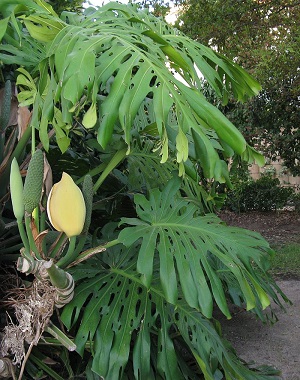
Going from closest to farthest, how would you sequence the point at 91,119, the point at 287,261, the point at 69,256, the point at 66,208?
the point at 91,119
the point at 66,208
the point at 69,256
the point at 287,261

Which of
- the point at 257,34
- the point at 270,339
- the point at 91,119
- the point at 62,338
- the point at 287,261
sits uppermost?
the point at 257,34

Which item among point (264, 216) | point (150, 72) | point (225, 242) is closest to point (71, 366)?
point (225, 242)

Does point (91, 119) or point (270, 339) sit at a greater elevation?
point (91, 119)

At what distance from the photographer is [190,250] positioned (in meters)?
1.53

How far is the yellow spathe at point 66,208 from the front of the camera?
1.35 metres

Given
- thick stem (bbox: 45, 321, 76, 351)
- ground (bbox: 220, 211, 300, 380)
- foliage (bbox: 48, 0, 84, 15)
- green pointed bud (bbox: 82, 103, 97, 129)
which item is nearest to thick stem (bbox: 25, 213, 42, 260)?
thick stem (bbox: 45, 321, 76, 351)

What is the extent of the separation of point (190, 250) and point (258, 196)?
5.80 metres

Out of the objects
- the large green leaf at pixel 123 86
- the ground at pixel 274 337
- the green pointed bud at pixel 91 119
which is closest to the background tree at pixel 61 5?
the large green leaf at pixel 123 86

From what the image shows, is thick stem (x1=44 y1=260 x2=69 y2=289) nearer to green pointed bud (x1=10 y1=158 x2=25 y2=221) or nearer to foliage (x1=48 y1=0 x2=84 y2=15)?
green pointed bud (x1=10 y1=158 x2=25 y2=221)

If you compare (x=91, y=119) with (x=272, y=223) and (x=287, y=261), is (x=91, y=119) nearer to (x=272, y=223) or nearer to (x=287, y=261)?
(x=287, y=261)

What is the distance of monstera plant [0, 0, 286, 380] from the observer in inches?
50.0

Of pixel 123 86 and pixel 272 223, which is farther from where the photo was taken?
pixel 272 223

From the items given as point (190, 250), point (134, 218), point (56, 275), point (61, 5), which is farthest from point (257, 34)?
point (56, 275)

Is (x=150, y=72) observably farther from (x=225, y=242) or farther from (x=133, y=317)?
(x=133, y=317)
